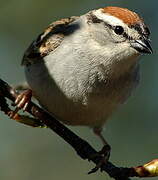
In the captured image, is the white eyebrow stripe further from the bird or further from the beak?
the beak

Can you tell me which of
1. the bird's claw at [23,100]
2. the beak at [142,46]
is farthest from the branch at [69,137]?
the beak at [142,46]

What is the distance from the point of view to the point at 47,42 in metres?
Answer: 5.62

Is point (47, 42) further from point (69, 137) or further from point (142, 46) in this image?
point (69, 137)

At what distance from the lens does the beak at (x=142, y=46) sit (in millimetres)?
4930

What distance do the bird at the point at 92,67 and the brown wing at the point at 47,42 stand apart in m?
0.01

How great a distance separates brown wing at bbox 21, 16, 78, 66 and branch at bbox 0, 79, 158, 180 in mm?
1599

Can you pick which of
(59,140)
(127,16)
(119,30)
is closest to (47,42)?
(119,30)

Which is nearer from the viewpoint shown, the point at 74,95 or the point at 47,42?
the point at 74,95

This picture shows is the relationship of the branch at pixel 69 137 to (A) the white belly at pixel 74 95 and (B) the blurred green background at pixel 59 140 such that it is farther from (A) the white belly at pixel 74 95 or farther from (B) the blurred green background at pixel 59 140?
(B) the blurred green background at pixel 59 140

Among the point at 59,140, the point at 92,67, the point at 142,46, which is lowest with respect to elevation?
the point at 59,140

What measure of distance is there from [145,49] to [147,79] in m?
3.21

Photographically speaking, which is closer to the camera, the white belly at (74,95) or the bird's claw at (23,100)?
the bird's claw at (23,100)

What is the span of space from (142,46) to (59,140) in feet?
10.5

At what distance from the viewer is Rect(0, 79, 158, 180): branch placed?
12.4 ft
